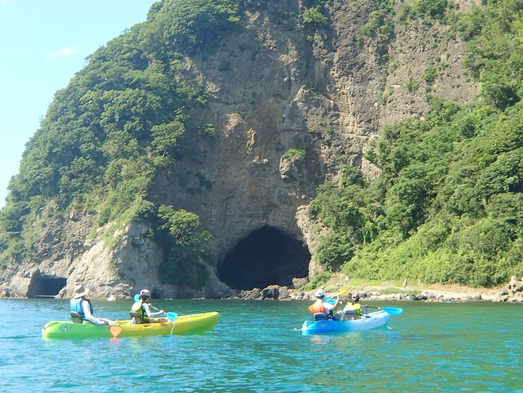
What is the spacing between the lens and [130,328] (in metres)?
23.6

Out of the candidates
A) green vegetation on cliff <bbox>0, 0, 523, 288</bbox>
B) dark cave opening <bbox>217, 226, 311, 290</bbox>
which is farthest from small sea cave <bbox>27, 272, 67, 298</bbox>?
dark cave opening <bbox>217, 226, 311, 290</bbox>

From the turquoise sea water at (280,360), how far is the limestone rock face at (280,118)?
119 feet

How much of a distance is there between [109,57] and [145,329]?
53.3 metres

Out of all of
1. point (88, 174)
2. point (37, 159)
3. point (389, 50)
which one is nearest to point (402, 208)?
point (389, 50)

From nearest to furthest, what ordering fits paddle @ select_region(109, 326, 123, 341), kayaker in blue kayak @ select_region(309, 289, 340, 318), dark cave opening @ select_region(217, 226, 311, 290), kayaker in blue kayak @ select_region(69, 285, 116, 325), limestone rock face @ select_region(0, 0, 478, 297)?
kayaker in blue kayak @ select_region(69, 285, 116, 325) < paddle @ select_region(109, 326, 123, 341) < kayaker in blue kayak @ select_region(309, 289, 340, 318) < limestone rock face @ select_region(0, 0, 478, 297) < dark cave opening @ select_region(217, 226, 311, 290)

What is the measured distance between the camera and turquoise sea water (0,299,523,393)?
601 inches

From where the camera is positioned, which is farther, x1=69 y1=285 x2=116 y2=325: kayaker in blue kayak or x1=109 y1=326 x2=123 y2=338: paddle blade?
x1=109 y1=326 x2=123 y2=338: paddle blade

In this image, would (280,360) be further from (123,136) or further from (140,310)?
(123,136)

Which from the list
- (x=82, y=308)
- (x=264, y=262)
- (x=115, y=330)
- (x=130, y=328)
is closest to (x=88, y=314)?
(x=82, y=308)

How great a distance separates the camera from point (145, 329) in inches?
937

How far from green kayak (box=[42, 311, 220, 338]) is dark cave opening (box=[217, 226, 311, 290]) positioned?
137ft

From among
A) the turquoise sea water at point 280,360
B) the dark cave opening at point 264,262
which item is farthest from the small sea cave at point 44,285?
the turquoise sea water at point 280,360

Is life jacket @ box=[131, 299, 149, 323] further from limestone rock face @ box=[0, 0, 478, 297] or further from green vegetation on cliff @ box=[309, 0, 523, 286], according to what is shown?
limestone rock face @ box=[0, 0, 478, 297]

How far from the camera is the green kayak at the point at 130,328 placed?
23.0 m
